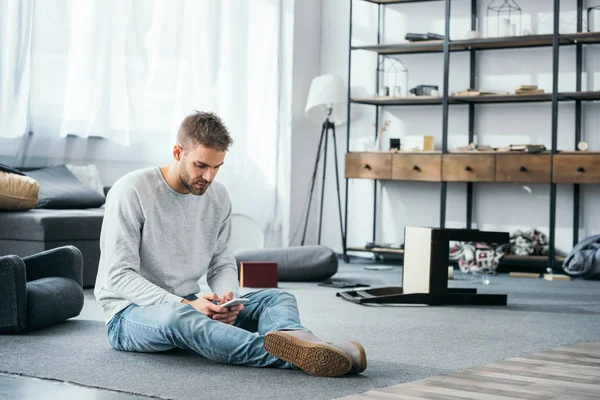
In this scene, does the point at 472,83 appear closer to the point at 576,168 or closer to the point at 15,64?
the point at 576,168

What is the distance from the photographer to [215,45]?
687 centimetres

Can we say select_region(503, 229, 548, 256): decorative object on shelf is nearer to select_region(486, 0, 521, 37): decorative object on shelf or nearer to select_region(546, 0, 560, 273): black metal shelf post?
select_region(546, 0, 560, 273): black metal shelf post

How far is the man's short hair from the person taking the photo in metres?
2.85

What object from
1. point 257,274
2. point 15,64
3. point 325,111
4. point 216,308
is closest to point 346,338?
point 216,308

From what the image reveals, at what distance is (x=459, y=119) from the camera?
7.27 meters

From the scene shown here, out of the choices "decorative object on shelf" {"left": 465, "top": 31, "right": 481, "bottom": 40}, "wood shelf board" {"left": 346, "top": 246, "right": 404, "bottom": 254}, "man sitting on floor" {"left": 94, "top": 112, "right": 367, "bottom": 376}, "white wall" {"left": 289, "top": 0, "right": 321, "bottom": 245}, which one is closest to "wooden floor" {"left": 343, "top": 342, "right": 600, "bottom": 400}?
"man sitting on floor" {"left": 94, "top": 112, "right": 367, "bottom": 376}

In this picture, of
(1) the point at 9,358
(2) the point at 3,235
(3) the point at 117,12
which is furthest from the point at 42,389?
(3) the point at 117,12

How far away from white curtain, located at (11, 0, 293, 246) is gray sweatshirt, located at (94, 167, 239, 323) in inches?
109

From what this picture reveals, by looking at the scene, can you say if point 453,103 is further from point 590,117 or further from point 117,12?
point 117,12

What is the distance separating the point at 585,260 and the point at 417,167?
4.46 ft

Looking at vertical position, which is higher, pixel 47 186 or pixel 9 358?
pixel 47 186

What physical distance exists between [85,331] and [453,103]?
4.24 metres

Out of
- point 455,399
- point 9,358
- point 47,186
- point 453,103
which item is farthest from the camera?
point 453,103

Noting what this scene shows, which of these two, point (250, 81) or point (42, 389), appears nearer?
point (42, 389)
